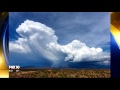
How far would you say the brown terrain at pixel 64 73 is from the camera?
173 inches

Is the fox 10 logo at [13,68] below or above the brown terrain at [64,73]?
above

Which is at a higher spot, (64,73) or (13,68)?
(13,68)

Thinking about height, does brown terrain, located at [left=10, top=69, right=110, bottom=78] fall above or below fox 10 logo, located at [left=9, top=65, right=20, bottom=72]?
below

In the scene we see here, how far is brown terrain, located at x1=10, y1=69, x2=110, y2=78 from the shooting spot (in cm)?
439

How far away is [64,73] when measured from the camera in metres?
4.44
